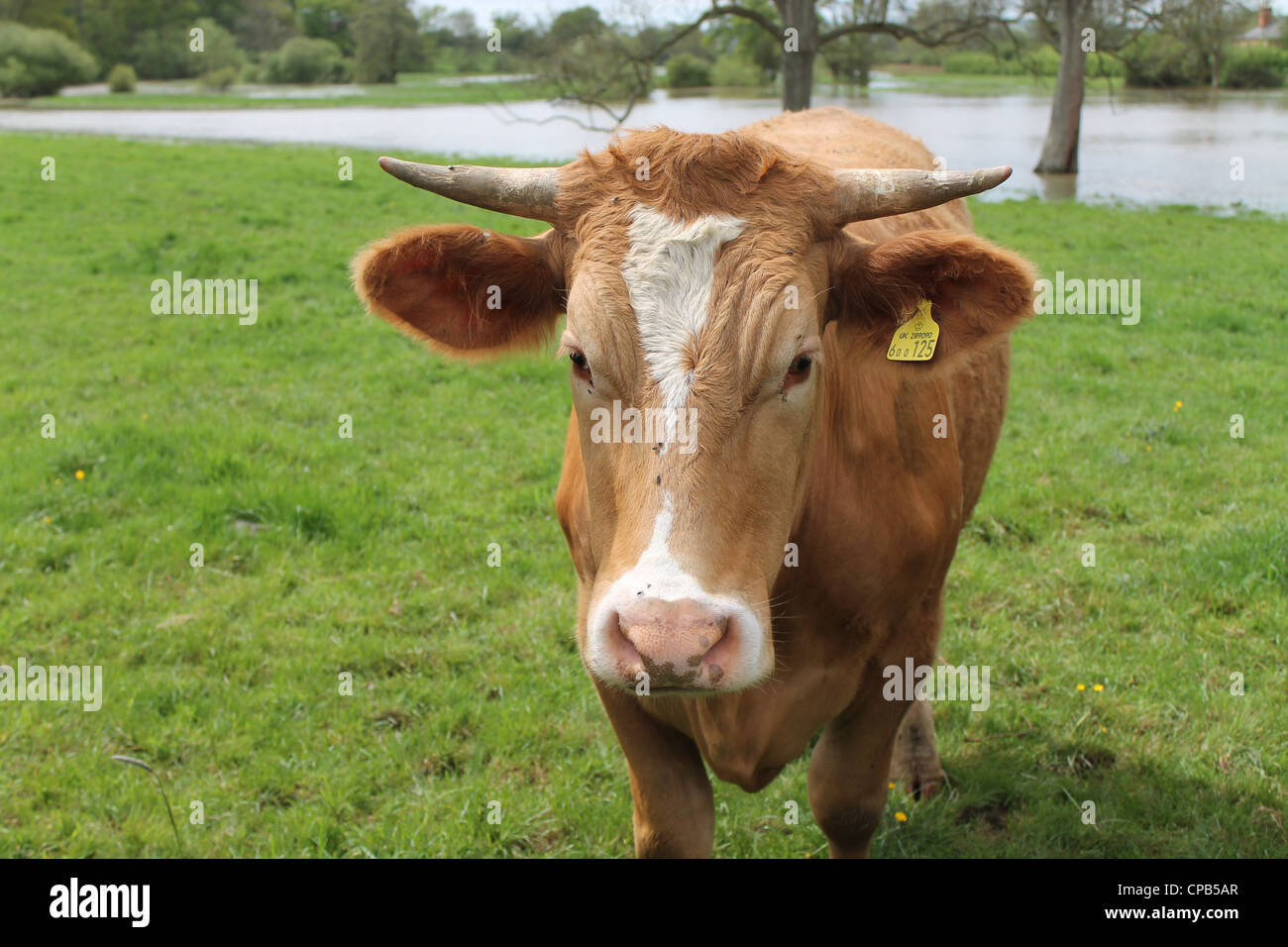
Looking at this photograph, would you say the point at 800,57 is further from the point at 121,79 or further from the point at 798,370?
the point at 121,79

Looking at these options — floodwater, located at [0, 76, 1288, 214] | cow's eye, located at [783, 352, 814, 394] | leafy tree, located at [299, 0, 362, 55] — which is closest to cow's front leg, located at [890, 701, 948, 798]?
cow's eye, located at [783, 352, 814, 394]

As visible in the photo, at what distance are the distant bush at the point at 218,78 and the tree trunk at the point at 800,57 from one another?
43.5 meters

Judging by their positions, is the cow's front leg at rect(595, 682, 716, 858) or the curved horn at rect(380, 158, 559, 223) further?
the cow's front leg at rect(595, 682, 716, 858)

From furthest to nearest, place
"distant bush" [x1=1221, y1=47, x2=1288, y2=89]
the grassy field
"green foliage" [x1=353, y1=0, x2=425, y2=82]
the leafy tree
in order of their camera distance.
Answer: the leafy tree < "green foliage" [x1=353, y1=0, x2=425, y2=82] < "distant bush" [x1=1221, y1=47, x2=1288, y2=89] < the grassy field

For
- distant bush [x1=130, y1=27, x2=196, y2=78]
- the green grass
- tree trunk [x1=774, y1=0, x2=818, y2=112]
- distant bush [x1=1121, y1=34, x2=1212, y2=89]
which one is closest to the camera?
tree trunk [x1=774, y1=0, x2=818, y2=112]

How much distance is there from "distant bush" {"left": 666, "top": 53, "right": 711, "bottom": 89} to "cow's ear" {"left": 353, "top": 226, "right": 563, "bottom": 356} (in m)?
36.7

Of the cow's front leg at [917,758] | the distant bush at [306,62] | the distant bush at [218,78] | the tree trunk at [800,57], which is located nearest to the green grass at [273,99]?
the distant bush at [218,78]

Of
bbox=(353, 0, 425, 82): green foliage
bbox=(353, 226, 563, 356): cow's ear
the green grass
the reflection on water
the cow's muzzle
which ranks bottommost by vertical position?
the cow's muzzle

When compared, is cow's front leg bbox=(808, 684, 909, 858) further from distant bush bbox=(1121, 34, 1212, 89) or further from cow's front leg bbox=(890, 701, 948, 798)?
distant bush bbox=(1121, 34, 1212, 89)

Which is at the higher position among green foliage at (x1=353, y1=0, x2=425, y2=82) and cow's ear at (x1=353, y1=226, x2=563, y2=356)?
green foliage at (x1=353, y1=0, x2=425, y2=82)

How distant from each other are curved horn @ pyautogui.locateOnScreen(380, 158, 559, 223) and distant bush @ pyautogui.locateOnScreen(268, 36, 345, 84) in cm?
5973

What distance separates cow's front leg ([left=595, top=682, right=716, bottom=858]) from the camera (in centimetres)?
329

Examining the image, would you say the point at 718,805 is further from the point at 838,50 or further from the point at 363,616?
the point at 838,50

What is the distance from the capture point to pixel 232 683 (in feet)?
15.2
